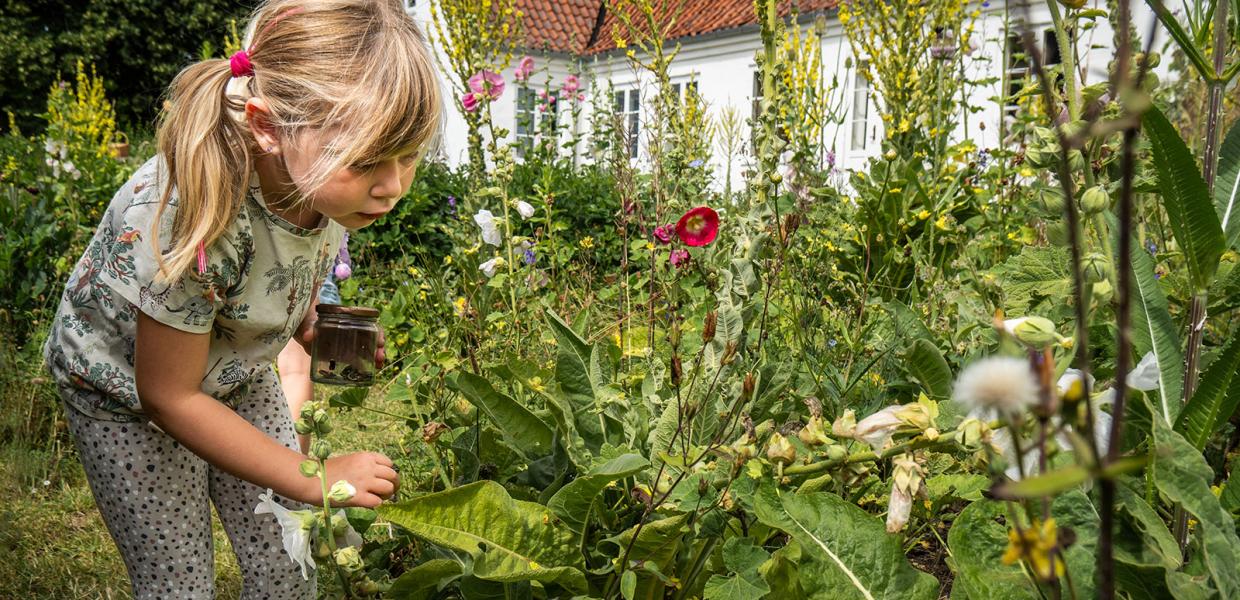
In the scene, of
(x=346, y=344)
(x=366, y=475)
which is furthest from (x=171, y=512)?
(x=366, y=475)

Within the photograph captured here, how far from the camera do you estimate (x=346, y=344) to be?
1.68m

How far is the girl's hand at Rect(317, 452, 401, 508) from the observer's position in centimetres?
134

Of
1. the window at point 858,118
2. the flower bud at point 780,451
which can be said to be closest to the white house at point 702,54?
the window at point 858,118

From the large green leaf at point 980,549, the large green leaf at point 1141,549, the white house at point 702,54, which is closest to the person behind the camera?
the large green leaf at point 1141,549

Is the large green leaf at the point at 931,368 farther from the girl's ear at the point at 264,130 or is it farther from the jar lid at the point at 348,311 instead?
the girl's ear at the point at 264,130

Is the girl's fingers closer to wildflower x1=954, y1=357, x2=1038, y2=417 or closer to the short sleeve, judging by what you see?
the short sleeve

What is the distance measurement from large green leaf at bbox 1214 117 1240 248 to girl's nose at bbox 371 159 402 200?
1.13 meters

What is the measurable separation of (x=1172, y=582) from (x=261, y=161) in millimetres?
1425

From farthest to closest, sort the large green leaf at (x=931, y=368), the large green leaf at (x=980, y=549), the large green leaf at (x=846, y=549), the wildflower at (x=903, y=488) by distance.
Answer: the large green leaf at (x=931, y=368) → the large green leaf at (x=846, y=549) → the large green leaf at (x=980, y=549) → the wildflower at (x=903, y=488)

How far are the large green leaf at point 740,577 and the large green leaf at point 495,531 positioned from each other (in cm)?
21

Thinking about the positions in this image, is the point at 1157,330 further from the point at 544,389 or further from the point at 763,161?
the point at 544,389

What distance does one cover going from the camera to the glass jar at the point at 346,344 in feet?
5.52

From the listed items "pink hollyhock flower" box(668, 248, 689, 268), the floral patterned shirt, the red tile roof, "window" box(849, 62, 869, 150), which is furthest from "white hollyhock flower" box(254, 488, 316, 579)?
the red tile roof

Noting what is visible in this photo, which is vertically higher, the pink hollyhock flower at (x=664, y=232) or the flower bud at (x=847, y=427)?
the pink hollyhock flower at (x=664, y=232)
